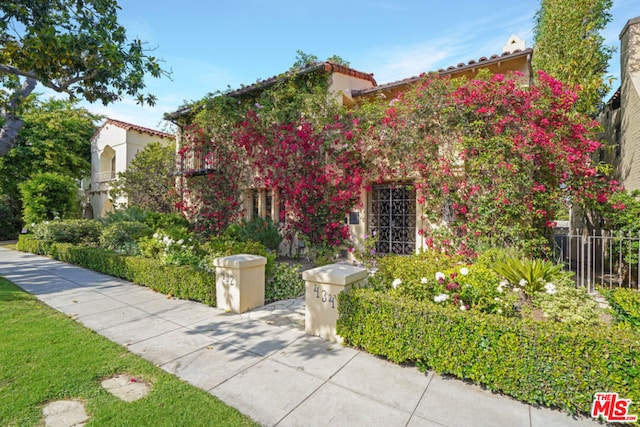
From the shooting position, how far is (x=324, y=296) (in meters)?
4.48

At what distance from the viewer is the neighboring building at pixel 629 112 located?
8.40 m

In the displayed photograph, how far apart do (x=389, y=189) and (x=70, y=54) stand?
7922mm

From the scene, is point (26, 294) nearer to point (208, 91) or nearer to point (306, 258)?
point (306, 258)

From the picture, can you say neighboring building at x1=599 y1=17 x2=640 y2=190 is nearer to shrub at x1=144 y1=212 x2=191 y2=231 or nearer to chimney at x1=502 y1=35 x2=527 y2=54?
chimney at x1=502 y1=35 x2=527 y2=54

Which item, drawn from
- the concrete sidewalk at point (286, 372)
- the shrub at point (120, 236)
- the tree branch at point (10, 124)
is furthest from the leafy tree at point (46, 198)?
the concrete sidewalk at point (286, 372)

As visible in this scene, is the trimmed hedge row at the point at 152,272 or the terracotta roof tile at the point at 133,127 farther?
the terracotta roof tile at the point at 133,127

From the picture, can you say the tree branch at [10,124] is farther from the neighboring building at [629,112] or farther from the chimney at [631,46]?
the chimney at [631,46]

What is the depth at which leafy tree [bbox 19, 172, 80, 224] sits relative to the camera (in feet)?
51.3

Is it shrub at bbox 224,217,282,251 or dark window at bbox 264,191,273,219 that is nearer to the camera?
shrub at bbox 224,217,282,251

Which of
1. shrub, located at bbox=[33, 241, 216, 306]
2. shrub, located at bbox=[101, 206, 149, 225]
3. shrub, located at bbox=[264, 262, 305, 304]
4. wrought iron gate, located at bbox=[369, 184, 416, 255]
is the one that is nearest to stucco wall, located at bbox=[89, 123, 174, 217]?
shrub, located at bbox=[101, 206, 149, 225]

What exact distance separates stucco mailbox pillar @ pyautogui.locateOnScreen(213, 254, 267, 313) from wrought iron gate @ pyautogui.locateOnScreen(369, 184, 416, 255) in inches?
182

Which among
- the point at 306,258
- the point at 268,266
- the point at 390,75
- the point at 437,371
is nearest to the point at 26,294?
the point at 268,266

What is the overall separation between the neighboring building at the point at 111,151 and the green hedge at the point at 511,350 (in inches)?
719

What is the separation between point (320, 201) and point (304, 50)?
5667 mm
